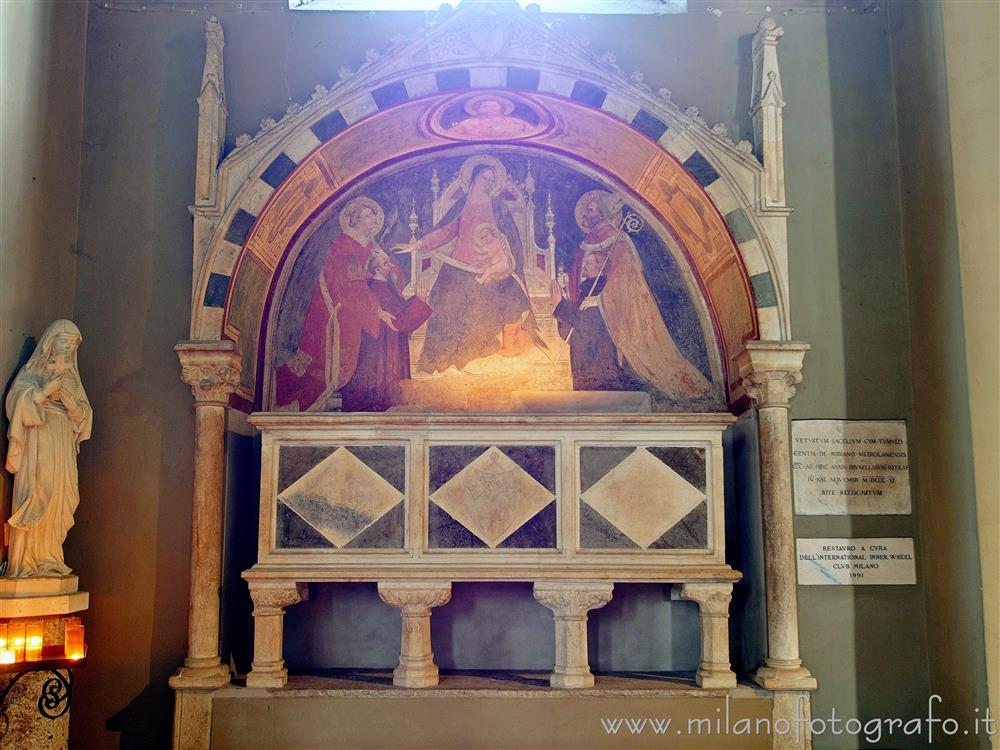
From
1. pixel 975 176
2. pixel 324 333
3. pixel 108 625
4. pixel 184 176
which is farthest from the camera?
pixel 324 333

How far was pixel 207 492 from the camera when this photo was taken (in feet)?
18.8

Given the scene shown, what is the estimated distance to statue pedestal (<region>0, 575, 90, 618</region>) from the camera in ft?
16.6

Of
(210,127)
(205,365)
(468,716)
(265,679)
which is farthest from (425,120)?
(468,716)

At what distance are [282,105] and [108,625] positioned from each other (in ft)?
10.6

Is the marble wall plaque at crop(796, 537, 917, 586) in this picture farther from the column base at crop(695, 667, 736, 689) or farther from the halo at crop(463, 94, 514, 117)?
the halo at crop(463, 94, 514, 117)

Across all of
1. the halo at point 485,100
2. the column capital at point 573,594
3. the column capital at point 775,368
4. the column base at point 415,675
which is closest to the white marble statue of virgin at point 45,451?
the column base at point 415,675

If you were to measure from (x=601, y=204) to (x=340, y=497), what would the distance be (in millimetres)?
2651

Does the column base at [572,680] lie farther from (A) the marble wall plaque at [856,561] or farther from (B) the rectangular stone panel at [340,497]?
(A) the marble wall plaque at [856,561]

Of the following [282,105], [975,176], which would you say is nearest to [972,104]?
[975,176]

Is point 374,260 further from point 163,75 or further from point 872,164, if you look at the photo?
point 872,164

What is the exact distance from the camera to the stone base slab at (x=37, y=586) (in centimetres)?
512

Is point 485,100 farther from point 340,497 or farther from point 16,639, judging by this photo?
point 16,639

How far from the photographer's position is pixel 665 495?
5.69 meters

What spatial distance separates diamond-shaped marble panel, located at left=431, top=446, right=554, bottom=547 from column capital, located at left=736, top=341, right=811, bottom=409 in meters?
1.38
